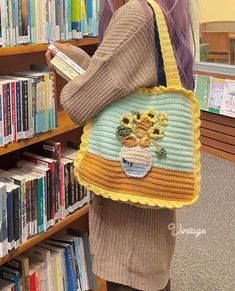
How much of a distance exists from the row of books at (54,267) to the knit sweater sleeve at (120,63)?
0.75 metres

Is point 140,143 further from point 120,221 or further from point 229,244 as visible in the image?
point 229,244

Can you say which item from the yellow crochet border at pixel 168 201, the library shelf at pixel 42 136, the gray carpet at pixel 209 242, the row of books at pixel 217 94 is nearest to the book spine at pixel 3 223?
the library shelf at pixel 42 136

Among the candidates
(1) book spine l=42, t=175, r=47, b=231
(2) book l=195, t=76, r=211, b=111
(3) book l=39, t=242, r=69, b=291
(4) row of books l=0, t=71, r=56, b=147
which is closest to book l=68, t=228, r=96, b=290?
(3) book l=39, t=242, r=69, b=291

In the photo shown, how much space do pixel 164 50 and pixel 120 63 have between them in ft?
0.37

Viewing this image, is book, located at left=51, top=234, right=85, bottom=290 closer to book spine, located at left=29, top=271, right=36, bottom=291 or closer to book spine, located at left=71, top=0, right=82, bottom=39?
book spine, located at left=29, top=271, right=36, bottom=291

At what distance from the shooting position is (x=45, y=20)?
155 centimetres

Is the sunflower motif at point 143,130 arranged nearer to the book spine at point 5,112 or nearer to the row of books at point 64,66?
the row of books at point 64,66

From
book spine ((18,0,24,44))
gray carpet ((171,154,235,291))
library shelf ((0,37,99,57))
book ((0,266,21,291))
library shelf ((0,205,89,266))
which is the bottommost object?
gray carpet ((171,154,235,291))

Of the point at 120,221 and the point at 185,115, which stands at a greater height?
the point at 185,115

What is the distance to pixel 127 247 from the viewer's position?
1.31 metres

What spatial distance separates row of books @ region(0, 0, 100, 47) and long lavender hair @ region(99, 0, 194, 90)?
0.30m

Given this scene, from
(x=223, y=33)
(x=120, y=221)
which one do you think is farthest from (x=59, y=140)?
(x=223, y=33)

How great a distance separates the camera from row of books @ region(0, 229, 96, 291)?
166 cm

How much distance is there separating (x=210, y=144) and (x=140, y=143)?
2909mm
